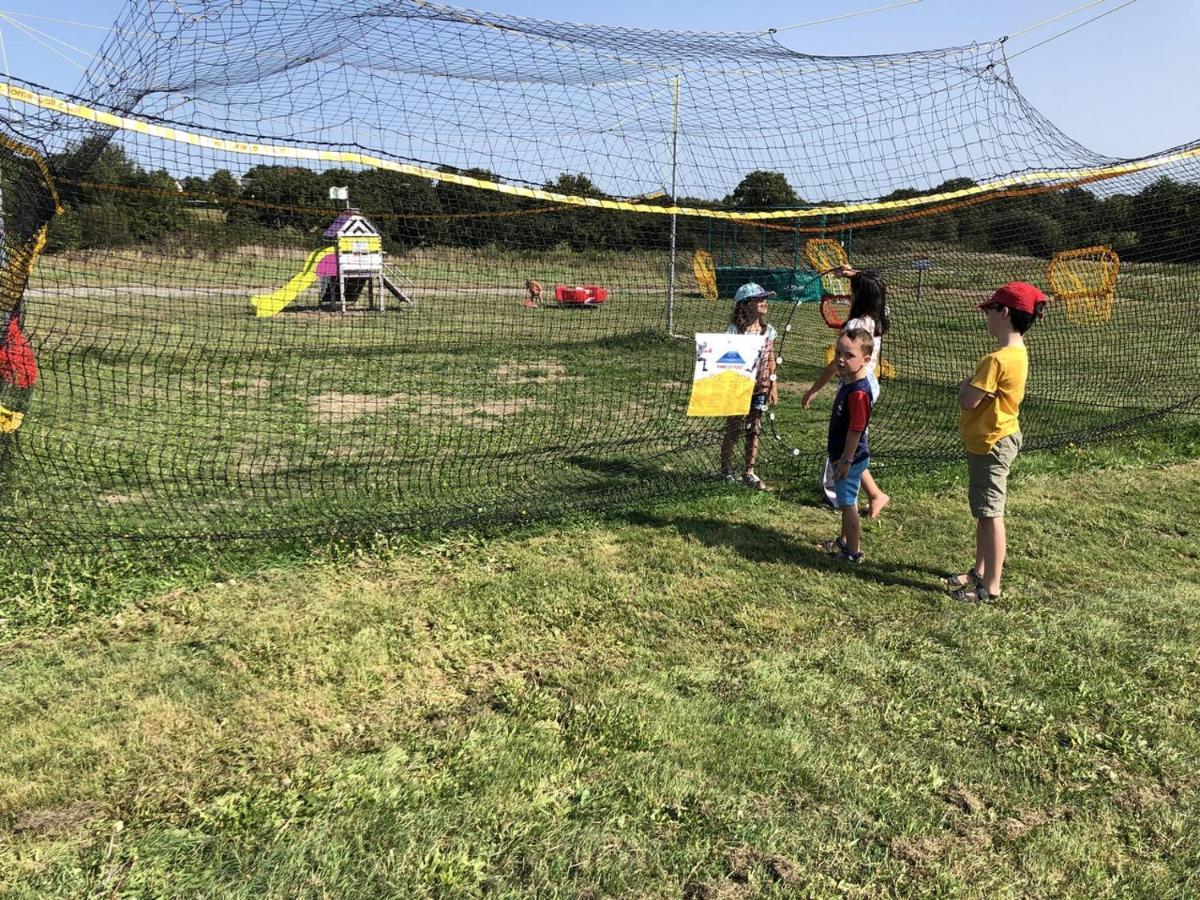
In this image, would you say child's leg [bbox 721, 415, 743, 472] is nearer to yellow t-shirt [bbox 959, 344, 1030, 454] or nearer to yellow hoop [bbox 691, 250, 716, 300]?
yellow t-shirt [bbox 959, 344, 1030, 454]

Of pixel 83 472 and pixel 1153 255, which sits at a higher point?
pixel 1153 255

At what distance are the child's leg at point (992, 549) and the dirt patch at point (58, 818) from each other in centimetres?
381

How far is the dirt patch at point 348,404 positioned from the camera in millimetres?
8039

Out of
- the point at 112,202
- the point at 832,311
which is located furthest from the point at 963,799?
the point at 112,202

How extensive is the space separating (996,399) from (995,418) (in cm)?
9

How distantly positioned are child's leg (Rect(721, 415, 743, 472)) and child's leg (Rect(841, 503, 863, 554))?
142 cm

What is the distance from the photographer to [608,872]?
2.28 metres

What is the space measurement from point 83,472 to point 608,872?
4921 mm

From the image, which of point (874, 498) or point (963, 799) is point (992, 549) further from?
point (963, 799)

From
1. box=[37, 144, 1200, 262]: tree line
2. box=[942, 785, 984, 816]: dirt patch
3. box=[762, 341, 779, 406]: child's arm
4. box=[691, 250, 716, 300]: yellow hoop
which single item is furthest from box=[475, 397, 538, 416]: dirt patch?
box=[942, 785, 984, 816]: dirt patch

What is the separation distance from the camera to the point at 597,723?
296cm

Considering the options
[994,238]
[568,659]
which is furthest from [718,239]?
[568,659]

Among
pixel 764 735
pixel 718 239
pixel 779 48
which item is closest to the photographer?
pixel 764 735

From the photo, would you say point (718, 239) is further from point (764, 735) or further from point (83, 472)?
point (764, 735)
